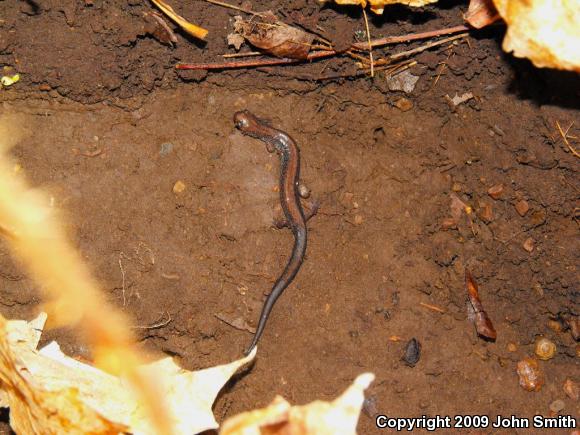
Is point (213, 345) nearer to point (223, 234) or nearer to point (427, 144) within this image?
point (223, 234)

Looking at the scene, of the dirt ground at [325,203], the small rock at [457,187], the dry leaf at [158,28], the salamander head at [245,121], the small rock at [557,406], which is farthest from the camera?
the salamander head at [245,121]

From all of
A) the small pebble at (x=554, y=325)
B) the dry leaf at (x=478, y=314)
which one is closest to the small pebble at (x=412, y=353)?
the dry leaf at (x=478, y=314)

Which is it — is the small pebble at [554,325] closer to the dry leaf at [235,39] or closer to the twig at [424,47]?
the twig at [424,47]

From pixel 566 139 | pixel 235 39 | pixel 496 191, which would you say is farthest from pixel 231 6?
pixel 566 139

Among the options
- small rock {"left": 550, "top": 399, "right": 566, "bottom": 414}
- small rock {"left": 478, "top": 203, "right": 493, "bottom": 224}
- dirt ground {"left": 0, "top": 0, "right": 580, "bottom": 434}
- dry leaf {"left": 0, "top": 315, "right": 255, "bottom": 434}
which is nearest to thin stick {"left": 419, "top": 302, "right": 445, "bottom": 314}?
dirt ground {"left": 0, "top": 0, "right": 580, "bottom": 434}

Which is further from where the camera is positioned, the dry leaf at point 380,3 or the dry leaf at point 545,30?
the dry leaf at point 380,3

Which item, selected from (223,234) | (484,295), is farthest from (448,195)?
(223,234)

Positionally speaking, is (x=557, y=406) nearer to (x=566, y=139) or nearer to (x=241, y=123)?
(x=566, y=139)
